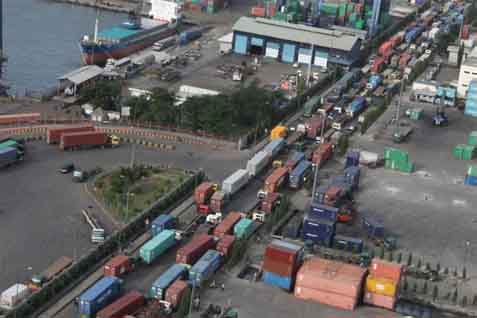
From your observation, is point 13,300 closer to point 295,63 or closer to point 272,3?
point 295,63

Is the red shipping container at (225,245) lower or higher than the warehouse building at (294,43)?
lower

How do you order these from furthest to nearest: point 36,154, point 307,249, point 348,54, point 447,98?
point 348,54, point 447,98, point 36,154, point 307,249

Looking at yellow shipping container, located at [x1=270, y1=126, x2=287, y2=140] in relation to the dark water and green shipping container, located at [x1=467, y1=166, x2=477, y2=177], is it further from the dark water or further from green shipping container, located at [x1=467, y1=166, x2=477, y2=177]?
the dark water

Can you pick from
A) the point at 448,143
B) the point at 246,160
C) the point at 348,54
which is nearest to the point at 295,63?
the point at 348,54

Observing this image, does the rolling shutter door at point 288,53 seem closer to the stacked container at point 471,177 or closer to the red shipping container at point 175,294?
the stacked container at point 471,177

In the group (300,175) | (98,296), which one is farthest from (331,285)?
(300,175)

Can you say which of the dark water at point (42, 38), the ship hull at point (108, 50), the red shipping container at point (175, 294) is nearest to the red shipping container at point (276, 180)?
the red shipping container at point (175, 294)
